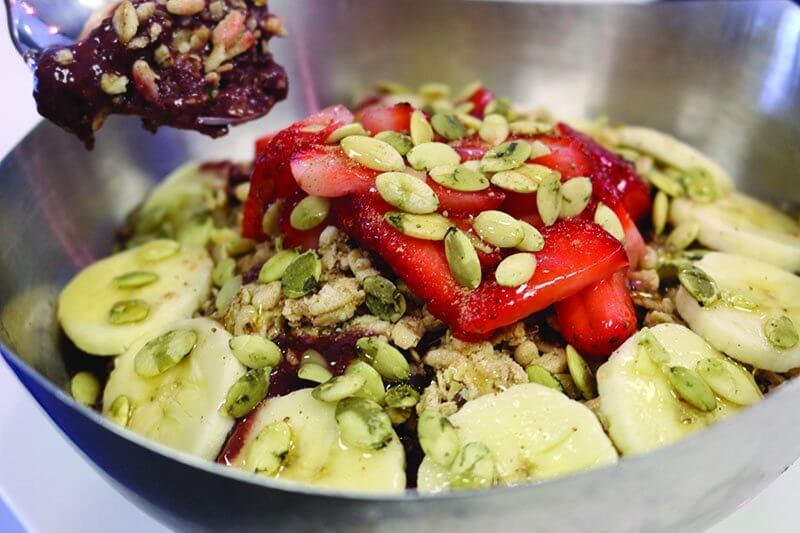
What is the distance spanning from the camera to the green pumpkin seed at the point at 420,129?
1812mm

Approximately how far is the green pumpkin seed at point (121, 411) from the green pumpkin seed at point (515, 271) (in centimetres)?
84

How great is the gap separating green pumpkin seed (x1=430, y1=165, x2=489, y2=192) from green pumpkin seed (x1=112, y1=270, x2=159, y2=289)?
0.82 metres

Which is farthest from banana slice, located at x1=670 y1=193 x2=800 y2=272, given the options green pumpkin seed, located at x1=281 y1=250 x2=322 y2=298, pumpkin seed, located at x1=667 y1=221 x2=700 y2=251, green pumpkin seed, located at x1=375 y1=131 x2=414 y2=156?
green pumpkin seed, located at x1=281 y1=250 x2=322 y2=298

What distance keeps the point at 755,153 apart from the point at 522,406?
151cm

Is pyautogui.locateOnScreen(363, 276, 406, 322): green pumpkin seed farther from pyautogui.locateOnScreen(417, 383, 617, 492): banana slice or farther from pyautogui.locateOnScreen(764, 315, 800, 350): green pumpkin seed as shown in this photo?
pyautogui.locateOnScreen(764, 315, 800, 350): green pumpkin seed

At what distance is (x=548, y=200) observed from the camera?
1.68m

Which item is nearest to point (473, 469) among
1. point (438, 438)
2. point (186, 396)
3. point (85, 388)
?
point (438, 438)

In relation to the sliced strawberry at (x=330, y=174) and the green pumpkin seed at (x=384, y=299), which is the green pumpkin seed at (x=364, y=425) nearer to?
the green pumpkin seed at (x=384, y=299)

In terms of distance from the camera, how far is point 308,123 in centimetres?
183

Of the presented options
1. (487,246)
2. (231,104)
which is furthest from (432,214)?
(231,104)

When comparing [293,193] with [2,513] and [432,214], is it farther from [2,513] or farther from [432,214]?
[2,513]

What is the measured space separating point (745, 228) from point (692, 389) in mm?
817

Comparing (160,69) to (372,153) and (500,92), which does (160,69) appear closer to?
(372,153)

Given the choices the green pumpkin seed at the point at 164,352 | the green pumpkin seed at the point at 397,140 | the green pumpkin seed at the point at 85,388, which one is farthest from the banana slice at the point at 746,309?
the green pumpkin seed at the point at 85,388
